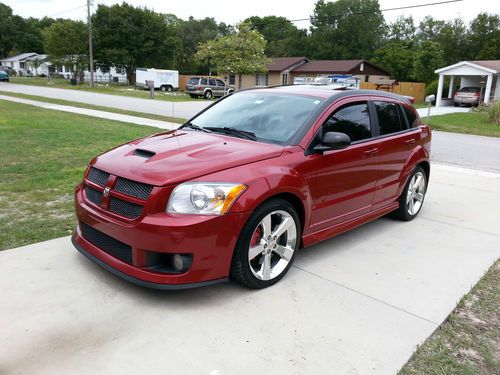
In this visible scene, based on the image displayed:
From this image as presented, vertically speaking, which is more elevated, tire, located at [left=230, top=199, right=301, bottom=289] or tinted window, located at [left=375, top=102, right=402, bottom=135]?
tinted window, located at [left=375, top=102, right=402, bottom=135]

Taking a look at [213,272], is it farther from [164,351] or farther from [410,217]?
[410,217]

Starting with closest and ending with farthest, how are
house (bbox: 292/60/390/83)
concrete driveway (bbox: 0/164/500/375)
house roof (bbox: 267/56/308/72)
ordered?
concrete driveway (bbox: 0/164/500/375) < house (bbox: 292/60/390/83) < house roof (bbox: 267/56/308/72)

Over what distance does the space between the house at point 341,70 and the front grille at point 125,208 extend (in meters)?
48.6

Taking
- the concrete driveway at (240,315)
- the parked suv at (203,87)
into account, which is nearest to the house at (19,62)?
the parked suv at (203,87)

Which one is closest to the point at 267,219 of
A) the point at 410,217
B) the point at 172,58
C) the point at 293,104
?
the point at 293,104

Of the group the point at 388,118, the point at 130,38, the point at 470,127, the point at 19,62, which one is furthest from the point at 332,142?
the point at 19,62

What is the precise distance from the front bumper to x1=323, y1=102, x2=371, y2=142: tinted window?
5.14 ft

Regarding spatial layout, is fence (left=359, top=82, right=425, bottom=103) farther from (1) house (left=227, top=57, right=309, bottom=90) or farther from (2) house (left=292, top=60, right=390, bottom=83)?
(1) house (left=227, top=57, right=309, bottom=90)

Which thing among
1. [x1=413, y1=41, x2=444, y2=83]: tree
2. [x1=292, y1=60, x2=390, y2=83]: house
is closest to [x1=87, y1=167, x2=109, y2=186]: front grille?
[x1=413, y1=41, x2=444, y2=83]: tree

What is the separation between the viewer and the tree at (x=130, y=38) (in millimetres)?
54750

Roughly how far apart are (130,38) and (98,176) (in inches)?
2250

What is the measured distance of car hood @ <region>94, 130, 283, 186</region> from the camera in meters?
3.41

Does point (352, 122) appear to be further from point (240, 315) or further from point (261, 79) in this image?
point (261, 79)

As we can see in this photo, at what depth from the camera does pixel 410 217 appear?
584cm
